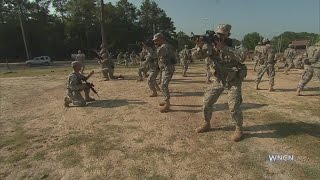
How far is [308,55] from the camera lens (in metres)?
10.8

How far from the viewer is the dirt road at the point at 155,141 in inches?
219

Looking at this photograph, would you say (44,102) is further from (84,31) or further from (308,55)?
(84,31)

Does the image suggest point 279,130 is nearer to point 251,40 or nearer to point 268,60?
point 268,60

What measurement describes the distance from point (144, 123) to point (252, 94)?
198 inches

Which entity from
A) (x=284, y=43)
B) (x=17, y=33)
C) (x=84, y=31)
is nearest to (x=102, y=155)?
(x=17, y=33)

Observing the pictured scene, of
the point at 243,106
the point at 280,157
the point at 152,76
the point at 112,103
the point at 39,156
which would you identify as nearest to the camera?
the point at 280,157

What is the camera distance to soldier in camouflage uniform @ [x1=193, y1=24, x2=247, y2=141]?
6301 millimetres

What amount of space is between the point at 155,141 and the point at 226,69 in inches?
79.8

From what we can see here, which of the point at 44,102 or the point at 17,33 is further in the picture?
the point at 17,33

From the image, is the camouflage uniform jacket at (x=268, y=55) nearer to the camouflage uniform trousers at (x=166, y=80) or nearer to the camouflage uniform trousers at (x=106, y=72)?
the camouflage uniform trousers at (x=166, y=80)

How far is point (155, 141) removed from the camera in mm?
6824

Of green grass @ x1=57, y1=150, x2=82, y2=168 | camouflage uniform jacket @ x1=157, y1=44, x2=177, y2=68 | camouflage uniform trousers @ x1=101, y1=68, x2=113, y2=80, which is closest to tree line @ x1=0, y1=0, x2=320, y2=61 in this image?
camouflage uniform trousers @ x1=101, y1=68, x2=113, y2=80

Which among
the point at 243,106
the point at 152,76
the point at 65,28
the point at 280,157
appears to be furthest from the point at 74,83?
the point at 65,28

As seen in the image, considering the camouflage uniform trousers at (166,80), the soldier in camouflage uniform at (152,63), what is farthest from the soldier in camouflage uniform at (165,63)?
the soldier in camouflage uniform at (152,63)
